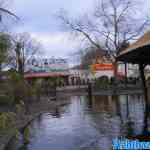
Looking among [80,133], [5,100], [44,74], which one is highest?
[44,74]

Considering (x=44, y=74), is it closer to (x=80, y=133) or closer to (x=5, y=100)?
(x=5, y=100)

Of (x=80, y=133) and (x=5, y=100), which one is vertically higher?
(x=5, y=100)

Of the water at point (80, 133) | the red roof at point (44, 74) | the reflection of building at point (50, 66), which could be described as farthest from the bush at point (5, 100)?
the reflection of building at point (50, 66)

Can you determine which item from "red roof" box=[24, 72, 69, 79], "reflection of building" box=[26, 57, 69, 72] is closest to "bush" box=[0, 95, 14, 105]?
"red roof" box=[24, 72, 69, 79]

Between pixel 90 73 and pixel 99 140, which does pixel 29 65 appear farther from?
pixel 99 140

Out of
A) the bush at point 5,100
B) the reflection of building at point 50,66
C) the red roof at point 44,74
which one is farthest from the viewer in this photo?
the reflection of building at point 50,66

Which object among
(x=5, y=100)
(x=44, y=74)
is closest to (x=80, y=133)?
(x=5, y=100)

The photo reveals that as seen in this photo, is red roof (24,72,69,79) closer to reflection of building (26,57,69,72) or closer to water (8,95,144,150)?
reflection of building (26,57,69,72)

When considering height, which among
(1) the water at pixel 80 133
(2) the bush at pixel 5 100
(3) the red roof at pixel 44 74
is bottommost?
(1) the water at pixel 80 133

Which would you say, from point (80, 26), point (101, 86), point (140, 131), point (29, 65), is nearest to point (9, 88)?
point (140, 131)

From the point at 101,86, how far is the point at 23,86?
30.5 meters

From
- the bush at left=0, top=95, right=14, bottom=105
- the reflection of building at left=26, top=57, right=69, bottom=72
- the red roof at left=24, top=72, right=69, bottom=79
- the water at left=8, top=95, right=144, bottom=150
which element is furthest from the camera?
the reflection of building at left=26, top=57, right=69, bottom=72

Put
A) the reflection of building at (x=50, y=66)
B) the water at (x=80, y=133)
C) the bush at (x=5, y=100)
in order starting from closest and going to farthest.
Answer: the water at (x=80, y=133) → the bush at (x=5, y=100) → the reflection of building at (x=50, y=66)

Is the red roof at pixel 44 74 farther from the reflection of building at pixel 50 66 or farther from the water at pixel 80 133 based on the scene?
the water at pixel 80 133
